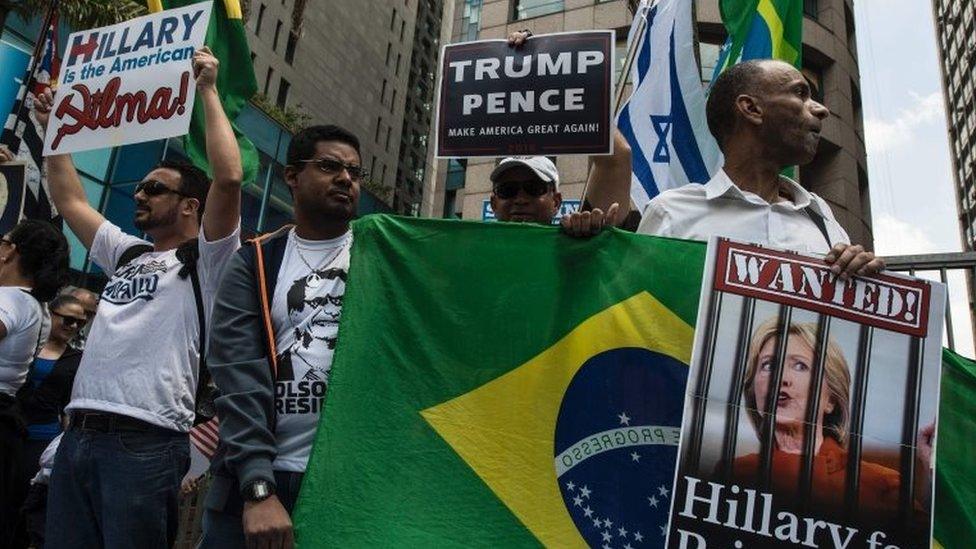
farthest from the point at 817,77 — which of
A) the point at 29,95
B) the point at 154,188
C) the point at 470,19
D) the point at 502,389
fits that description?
the point at 502,389

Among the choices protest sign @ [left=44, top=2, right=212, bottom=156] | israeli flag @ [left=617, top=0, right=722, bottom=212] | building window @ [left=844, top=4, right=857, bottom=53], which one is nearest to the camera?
protest sign @ [left=44, top=2, right=212, bottom=156]

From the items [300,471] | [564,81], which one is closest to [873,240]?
[564,81]

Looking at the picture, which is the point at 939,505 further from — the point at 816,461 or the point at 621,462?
the point at 621,462

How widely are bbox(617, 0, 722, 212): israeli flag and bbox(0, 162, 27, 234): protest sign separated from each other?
13.2 ft

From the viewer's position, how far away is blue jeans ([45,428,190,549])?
2.51 metres

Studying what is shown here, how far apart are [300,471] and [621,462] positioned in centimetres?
88

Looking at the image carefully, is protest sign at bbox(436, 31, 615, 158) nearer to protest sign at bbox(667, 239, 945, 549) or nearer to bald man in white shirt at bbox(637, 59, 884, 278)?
bald man in white shirt at bbox(637, 59, 884, 278)

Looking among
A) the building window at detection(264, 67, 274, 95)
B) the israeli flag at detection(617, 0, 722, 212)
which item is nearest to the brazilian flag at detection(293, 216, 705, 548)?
the israeli flag at detection(617, 0, 722, 212)

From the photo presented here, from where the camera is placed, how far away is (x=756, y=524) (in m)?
1.71

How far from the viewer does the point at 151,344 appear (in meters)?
2.78

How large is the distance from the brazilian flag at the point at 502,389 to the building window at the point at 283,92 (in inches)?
1216

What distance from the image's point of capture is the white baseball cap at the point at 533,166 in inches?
125

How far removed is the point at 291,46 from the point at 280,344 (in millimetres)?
32786

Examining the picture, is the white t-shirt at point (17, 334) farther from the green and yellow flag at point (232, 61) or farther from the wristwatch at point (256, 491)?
the wristwatch at point (256, 491)
